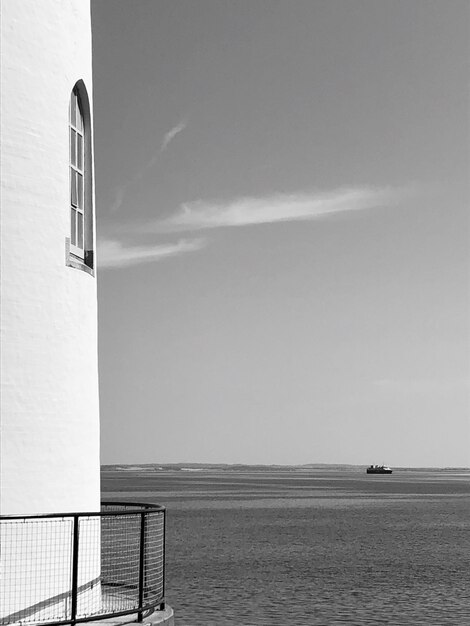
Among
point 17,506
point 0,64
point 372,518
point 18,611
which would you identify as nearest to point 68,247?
point 0,64

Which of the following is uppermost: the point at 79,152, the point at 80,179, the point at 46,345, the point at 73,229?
the point at 79,152

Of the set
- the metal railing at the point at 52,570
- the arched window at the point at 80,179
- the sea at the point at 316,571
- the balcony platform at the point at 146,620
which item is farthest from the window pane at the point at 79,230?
the sea at the point at 316,571

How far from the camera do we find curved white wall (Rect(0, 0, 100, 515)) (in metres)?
9.89

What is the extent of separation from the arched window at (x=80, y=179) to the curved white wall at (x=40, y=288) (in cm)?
39

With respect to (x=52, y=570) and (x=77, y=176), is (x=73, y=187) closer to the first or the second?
(x=77, y=176)

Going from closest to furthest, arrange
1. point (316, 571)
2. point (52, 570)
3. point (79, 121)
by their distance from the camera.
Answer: point (52, 570), point (79, 121), point (316, 571)

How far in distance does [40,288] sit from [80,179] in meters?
1.79

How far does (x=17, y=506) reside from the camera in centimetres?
978

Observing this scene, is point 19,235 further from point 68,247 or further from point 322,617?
point 322,617

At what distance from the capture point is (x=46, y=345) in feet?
33.8

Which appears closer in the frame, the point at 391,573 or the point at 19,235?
the point at 19,235

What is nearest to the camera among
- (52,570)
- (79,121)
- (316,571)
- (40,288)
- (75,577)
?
(75,577)

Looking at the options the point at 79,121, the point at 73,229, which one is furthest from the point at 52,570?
the point at 79,121

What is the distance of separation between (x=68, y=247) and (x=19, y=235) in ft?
2.49
